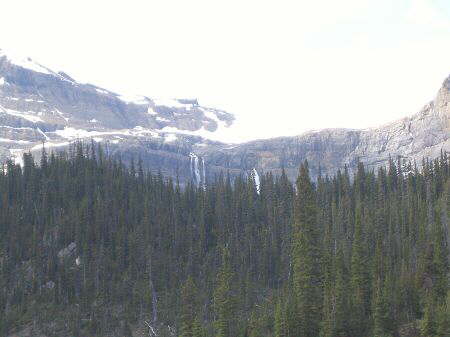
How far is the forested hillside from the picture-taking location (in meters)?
75.2

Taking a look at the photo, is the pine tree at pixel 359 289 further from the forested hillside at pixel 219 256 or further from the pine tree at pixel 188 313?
the pine tree at pixel 188 313

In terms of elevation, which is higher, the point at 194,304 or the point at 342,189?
the point at 342,189

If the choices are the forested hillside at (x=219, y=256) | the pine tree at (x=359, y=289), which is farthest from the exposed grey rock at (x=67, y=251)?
the pine tree at (x=359, y=289)

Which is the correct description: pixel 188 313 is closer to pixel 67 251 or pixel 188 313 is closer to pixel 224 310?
pixel 224 310

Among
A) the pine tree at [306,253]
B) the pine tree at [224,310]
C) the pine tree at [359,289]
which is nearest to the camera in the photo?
the pine tree at [306,253]

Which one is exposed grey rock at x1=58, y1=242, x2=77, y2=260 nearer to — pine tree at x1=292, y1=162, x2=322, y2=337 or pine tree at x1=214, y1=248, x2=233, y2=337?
pine tree at x1=214, y1=248, x2=233, y2=337

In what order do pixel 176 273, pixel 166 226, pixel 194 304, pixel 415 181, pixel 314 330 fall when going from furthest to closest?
pixel 415 181
pixel 166 226
pixel 176 273
pixel 194 304
pixel 314 330

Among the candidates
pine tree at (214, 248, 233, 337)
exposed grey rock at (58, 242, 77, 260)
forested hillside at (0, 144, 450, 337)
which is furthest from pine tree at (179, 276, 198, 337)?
exposed grey rock at (58, 242, 77, 260)

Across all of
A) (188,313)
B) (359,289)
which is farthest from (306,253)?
(188,313)

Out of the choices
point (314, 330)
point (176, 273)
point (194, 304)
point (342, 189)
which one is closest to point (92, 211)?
point (176, 273)

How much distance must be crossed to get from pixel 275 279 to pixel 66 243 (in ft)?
155

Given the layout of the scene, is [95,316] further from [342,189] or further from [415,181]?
[415,181]

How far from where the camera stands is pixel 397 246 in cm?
11331

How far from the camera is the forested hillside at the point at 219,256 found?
7519cm
